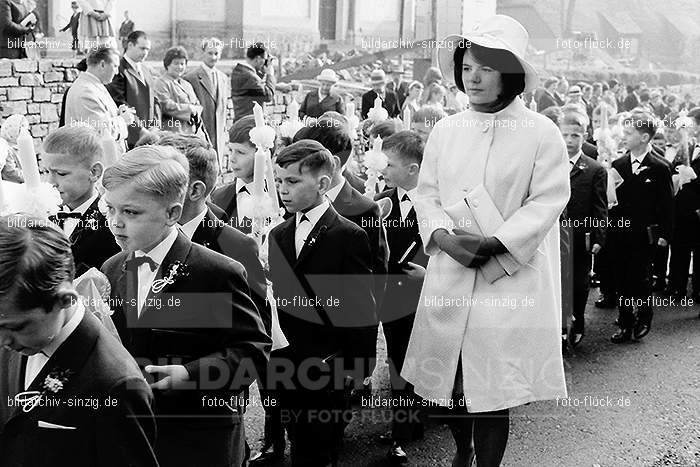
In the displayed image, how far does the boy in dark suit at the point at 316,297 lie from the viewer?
4.04 metres

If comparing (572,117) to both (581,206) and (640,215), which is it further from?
(640,215)

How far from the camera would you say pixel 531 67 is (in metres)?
3.97

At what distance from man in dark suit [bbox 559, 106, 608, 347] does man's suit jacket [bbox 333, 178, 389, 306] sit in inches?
91.2

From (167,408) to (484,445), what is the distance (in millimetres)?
1566

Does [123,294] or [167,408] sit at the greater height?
[123,294]

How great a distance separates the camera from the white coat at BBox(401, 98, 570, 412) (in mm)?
3822

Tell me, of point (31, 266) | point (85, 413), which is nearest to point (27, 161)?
point (31, 266)

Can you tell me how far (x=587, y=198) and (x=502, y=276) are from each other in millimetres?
2972

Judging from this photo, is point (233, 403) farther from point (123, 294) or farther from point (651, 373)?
point (651, 373)

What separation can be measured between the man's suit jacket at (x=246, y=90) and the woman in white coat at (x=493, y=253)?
6.67 metres

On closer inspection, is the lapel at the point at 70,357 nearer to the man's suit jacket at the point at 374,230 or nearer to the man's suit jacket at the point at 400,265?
the man's suit jacket at the point at 374,230

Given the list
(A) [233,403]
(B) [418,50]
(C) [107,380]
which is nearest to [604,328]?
(A) [233,403]

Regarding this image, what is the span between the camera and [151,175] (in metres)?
2.80

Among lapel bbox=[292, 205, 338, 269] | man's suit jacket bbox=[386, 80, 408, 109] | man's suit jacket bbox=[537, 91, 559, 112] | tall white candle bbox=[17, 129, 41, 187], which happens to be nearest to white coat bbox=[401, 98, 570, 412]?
lapel bbox=[292, 205, 338, 269]
